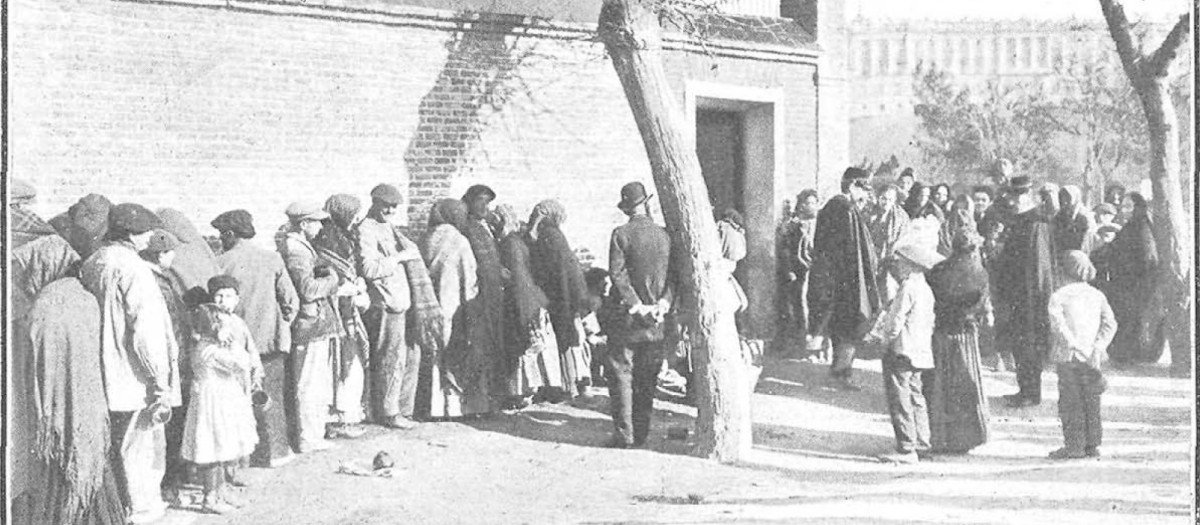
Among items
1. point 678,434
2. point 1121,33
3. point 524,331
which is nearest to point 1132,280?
point 1121,33

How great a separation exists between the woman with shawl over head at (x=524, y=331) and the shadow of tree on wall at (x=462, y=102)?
75cm

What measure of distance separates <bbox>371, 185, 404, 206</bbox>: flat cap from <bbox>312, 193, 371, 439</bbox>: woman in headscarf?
0.21 m

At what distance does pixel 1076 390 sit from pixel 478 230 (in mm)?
4088

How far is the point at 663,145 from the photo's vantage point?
8.43m

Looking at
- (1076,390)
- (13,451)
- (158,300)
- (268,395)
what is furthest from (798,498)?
(13,451)

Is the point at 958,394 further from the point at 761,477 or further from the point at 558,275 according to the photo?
the point at 558,275

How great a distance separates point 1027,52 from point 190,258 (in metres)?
5.45

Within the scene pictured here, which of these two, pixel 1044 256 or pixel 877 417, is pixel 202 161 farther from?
pixel 1044 256

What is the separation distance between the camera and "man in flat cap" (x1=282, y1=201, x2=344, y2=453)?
8.23 meters

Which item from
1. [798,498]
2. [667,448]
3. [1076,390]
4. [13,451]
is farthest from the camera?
[667,448]

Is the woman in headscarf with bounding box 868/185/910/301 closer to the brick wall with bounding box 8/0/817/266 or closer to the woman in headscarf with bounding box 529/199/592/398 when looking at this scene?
the brick wall with bounding box 8/0/817/266

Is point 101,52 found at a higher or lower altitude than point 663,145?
higher

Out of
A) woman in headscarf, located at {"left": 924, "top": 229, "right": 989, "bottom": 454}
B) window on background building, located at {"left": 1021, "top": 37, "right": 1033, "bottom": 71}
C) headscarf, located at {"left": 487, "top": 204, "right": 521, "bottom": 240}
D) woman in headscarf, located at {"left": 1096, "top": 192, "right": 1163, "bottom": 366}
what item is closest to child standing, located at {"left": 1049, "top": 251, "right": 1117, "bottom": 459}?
woman in headscarf, located at {"left": 1096, "top": 192, "right": 1163, "bottom": 366}

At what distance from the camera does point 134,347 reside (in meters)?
6.70
